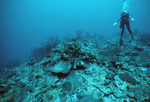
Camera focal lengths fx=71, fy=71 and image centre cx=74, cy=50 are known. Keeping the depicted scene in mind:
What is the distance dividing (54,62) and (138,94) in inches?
131

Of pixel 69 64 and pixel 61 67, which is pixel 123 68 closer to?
pixel 69 64

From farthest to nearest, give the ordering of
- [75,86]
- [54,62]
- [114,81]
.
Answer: [54,62]
[114,81]
[75,86]

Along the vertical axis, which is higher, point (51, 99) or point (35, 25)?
point (35, 25)

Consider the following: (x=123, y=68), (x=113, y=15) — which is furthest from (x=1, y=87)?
(x=113, y=15)

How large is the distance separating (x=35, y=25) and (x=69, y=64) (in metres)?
204

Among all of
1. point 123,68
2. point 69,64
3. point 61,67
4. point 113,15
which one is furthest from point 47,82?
point 113,15

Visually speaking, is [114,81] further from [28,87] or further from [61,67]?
[28,87]

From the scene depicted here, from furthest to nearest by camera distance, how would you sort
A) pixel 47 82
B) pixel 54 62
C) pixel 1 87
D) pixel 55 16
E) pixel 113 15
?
pixel 55 16, pixel 113 15, pixel 54 62, pixel 1 87, pixel 47 82

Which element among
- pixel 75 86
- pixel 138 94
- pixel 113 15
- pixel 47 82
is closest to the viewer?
pixel 138 94

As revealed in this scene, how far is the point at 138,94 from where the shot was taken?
82.2 inches

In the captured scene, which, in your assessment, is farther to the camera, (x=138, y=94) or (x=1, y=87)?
(x=1, y=87)

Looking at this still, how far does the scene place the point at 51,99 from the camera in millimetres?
2152

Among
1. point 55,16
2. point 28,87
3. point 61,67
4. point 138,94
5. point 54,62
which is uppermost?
point 55,16

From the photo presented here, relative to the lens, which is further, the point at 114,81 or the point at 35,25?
the point at 35,25
